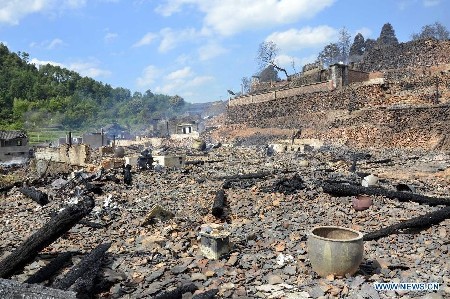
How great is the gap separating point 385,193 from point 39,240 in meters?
7.05

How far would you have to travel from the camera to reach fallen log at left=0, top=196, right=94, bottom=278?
4621mm

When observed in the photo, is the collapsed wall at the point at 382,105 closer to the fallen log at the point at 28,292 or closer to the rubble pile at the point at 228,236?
the rubble pile at the point at 228,236

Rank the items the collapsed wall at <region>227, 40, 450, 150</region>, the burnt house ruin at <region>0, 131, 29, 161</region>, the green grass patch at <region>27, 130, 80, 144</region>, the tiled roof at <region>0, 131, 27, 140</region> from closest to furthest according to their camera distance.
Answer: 1. the collapsed wall at <region>227, 40, 450, 150</region>
2. the burnt house ruin at <region>0, 131, 29, 161</region>
3. the tiled roof at <region>0, 131, 27, 140</region>
4. the green grass patch at <region>27, 130, 80, 144</region>

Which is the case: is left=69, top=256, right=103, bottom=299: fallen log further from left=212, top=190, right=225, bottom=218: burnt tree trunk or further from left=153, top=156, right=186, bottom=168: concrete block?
left=153, top=156, right=186, bottom=168: concrete block

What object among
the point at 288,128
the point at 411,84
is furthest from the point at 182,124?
the point at 411,84

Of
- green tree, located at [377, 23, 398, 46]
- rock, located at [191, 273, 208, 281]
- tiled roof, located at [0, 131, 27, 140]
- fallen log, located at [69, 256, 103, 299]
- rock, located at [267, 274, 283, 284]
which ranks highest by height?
green tree, located at [377, 23, 398, 46]

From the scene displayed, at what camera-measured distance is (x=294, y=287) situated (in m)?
4.50

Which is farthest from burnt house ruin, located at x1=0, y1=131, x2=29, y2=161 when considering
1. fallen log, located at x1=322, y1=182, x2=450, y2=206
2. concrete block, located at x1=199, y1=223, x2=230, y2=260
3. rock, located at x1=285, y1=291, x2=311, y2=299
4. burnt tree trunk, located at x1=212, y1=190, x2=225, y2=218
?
rock, located at x1=285, y1=291, x2=311, y2=299

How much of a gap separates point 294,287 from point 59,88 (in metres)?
81.6

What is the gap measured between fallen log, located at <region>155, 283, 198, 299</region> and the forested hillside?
45.4 metres

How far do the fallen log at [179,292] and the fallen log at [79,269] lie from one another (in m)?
1.10

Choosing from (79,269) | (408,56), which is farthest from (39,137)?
(79,269)

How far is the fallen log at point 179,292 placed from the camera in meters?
4.27

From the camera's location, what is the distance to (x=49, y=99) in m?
67.2
